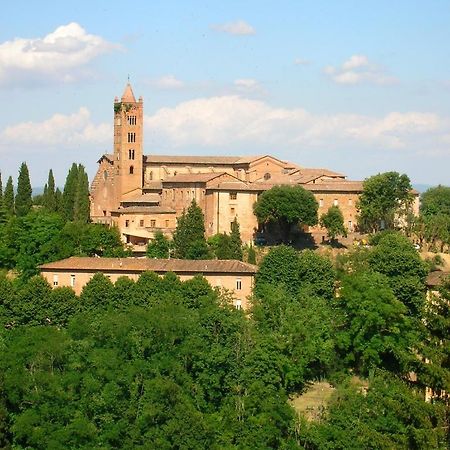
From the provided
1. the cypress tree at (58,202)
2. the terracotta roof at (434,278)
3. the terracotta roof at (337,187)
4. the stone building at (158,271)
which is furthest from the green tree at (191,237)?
the cypress tree at (58,202)

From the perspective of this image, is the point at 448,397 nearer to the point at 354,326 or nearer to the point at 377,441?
the point at 377,441

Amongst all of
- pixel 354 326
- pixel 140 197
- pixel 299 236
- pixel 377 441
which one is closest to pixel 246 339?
pixel 354 326

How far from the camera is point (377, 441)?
3394 centimetres

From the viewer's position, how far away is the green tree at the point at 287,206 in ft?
201

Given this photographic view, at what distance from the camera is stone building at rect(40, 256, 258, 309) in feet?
169

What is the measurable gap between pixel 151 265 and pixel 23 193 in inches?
790

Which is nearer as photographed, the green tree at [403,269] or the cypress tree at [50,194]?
the green tree at [403,269]

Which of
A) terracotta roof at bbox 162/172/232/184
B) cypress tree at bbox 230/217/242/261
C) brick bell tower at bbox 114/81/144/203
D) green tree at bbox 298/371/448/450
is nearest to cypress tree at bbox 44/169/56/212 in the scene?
brick bell tower at bbox 114/81/144/203

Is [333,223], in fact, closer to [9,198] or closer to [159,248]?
[159,248]

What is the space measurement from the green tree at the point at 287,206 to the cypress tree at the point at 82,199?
37.0 ft

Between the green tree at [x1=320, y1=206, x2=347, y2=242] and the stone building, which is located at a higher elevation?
the green tree at [x1=320, y1=206, x2=347, y2=242]

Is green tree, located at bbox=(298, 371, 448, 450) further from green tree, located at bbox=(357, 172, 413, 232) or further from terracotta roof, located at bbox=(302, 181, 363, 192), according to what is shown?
terracotta roof, located at bbox=(302, 181, 363, 192)

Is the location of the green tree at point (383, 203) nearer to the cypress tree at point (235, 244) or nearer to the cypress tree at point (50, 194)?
the cypress tree at point (235, 244)

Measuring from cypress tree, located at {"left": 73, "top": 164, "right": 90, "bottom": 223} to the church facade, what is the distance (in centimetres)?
108
